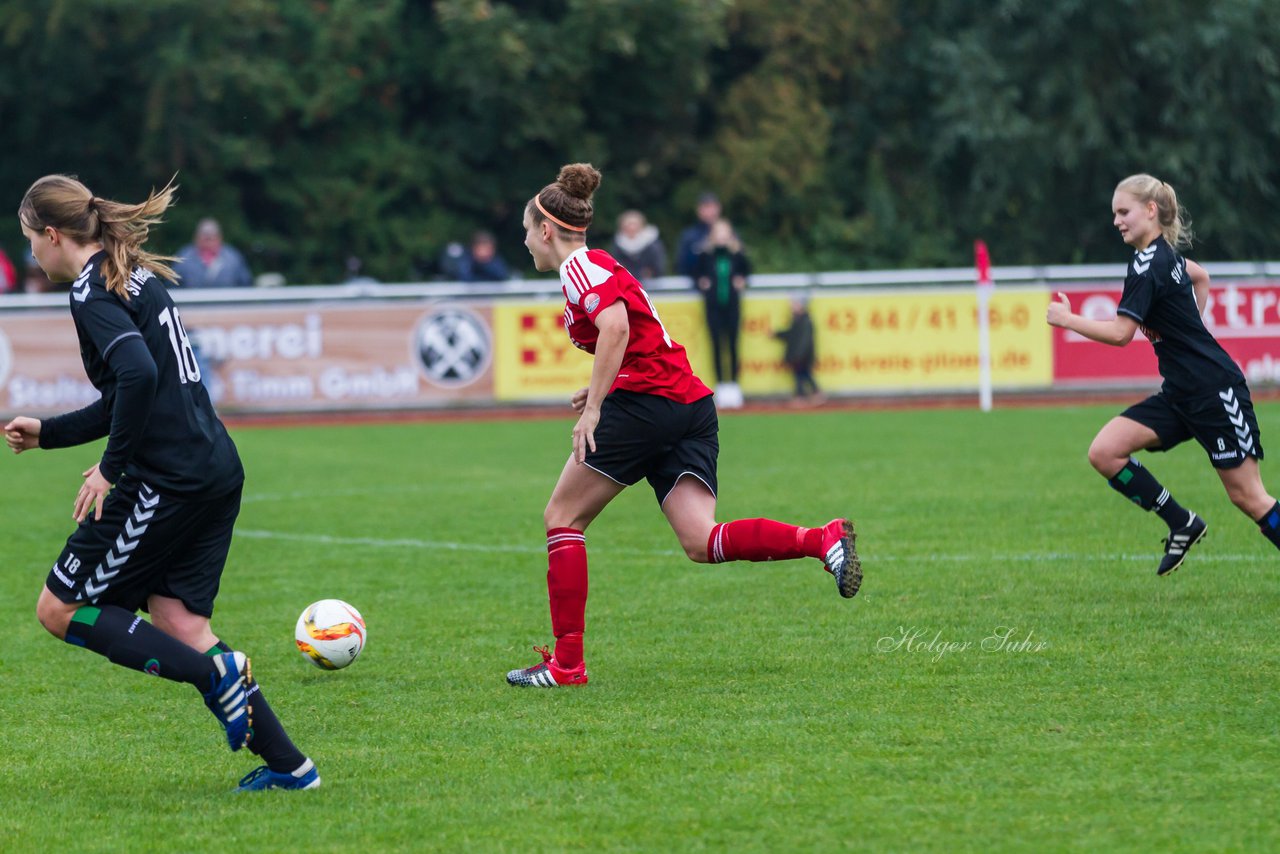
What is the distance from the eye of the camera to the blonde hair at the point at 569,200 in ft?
20.3

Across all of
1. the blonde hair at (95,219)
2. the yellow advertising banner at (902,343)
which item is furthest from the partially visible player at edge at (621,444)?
the yellow advertising banner at (902,343)

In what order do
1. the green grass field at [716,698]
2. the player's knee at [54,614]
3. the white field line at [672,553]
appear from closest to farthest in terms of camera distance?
the green grass field at [716,698] → the player's knee at [54,614] → the white field line at [672,553]

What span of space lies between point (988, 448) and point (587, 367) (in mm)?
6003

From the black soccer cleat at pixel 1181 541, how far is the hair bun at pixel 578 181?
332cm

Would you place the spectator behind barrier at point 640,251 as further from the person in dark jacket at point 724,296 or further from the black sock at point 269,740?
the black sock at point 269,740

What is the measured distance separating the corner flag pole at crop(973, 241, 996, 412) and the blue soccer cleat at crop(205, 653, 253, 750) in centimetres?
1433

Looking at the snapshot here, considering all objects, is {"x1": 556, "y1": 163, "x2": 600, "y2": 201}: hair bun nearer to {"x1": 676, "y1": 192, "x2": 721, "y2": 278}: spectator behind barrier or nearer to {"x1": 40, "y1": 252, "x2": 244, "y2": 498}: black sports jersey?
{"x1": 40, "y1": 252, "x2": 244, "y2": 498}: black sports jersey

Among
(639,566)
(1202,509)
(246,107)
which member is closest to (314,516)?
(639,566)

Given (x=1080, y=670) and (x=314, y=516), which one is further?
(x=314, y=516)

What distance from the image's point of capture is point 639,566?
8977 mm

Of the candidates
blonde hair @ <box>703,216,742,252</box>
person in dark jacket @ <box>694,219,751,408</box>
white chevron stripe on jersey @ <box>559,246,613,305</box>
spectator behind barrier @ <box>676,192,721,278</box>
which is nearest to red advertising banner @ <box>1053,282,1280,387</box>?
person in dark jacket @ <box>694,219,751,408</box>

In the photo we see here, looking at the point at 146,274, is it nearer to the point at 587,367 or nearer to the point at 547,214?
the point at 547,214

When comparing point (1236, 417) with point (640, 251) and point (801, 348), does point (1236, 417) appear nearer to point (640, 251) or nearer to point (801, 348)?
point (801, 348)

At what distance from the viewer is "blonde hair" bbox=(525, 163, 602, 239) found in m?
6.19
